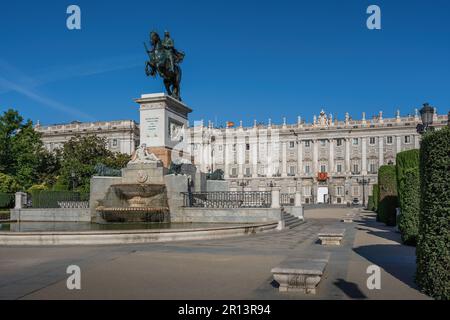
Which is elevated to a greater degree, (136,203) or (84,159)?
(84,159)

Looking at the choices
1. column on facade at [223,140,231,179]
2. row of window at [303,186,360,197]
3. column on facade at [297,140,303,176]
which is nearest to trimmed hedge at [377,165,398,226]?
row of window at [303,186,360,197]

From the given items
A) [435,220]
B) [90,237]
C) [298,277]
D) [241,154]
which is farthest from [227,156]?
[435,220]

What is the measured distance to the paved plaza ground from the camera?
7137mm

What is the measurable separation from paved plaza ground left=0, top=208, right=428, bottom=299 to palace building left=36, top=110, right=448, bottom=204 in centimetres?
8928

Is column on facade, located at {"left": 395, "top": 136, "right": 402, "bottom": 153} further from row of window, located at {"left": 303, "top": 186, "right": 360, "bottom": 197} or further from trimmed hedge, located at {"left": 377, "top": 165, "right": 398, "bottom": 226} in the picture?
trimmed hedge, located at {"left": 377, "top": 165, "right": 398, "bottom": 226}

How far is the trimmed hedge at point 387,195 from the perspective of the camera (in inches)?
998

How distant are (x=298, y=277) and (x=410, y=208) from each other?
8842 mm

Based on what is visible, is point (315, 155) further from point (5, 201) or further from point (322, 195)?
point (5, 201)

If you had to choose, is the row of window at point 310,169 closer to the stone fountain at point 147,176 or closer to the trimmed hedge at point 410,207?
the stone fountain at point 147,176

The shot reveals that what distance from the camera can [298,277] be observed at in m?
7.17

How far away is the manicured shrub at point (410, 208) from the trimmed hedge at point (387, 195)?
411 inches

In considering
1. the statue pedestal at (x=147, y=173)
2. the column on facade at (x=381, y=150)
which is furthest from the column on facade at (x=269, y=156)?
the statue pedestal at (x=147, y=173)

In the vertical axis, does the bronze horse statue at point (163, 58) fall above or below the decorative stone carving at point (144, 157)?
above

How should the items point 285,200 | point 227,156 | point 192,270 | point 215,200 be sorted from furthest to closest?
point 227,156
point 285,200
point 215,200
point 192,270
